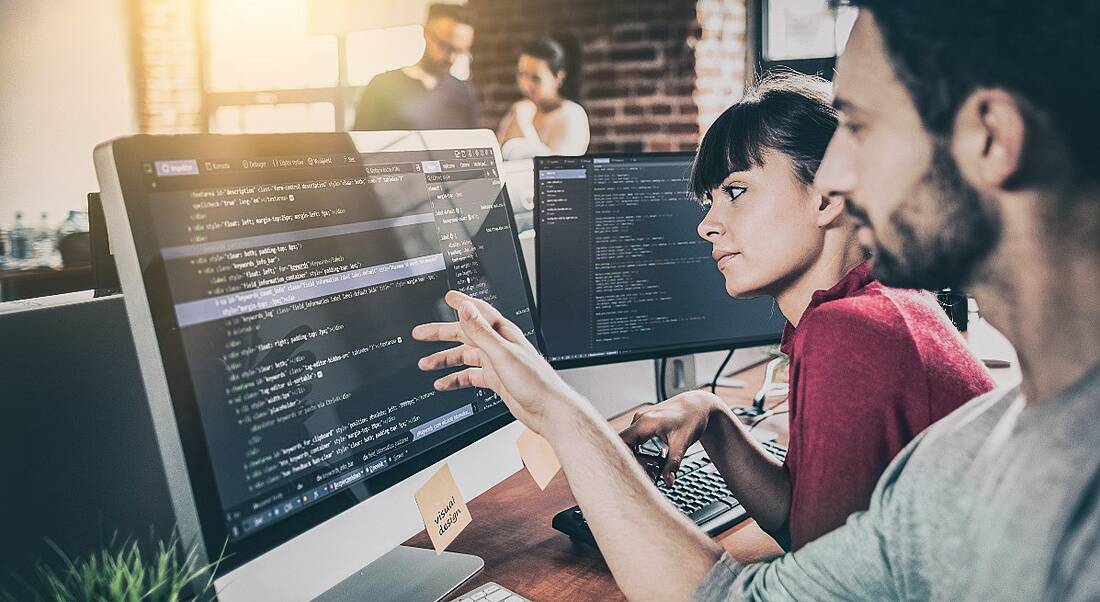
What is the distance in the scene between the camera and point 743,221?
3.98 feet

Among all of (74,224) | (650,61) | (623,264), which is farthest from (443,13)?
(623,264)

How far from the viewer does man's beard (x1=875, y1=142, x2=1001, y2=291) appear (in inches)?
23.5

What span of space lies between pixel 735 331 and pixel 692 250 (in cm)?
19

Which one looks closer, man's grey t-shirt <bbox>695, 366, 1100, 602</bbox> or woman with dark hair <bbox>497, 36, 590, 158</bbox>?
man's grey t-shirt <bbox>695, 366, 1100, 602</bbox>

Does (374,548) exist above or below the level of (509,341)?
below

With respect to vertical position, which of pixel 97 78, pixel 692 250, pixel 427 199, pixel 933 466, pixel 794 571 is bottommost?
pixel 794 571

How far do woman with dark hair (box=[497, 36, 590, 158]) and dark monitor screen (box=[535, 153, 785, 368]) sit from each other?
102 inches

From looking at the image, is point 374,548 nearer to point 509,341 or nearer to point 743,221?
point 509,341

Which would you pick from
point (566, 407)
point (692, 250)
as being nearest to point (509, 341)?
point (566, 407)

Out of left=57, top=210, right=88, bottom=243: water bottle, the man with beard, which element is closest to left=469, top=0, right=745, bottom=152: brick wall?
left=57, top=210, right=88, bottom=243: water bottle

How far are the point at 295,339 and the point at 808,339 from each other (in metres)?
0.54

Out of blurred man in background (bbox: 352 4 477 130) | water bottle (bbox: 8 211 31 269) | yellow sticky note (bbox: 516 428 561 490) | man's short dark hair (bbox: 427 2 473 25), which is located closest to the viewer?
yellow sticky note (bbox: 516 428 561 490)

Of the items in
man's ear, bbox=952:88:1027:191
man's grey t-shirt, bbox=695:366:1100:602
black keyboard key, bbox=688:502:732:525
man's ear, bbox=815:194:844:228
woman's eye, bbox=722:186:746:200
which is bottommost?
black keyboard key, bbox=688:502:732:525

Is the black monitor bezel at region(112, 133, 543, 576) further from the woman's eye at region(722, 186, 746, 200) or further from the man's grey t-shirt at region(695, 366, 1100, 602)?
the woman's eye at region(722, 186, 746, 200)
